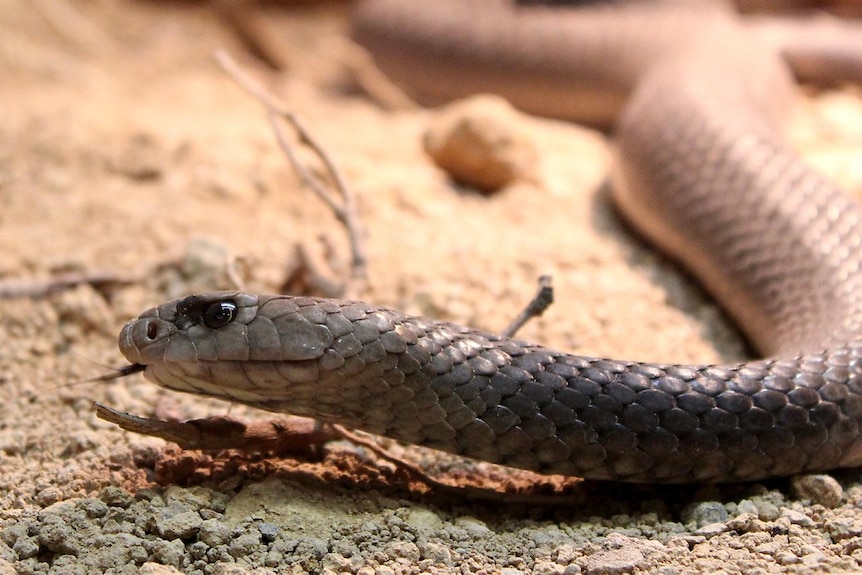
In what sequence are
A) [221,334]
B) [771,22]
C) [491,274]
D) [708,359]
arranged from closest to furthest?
[221,334] < [708,359] < [491,274] < [771,22]

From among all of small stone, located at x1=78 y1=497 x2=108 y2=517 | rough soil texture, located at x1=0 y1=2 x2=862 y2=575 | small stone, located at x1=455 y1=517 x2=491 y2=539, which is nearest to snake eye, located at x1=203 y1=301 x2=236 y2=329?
rough soil texture, located at x1=0 y1=2 x2=862 y2=575

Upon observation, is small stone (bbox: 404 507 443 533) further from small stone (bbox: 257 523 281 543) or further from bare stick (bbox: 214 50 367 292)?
bare stick (bbox: 214 50 367 292)

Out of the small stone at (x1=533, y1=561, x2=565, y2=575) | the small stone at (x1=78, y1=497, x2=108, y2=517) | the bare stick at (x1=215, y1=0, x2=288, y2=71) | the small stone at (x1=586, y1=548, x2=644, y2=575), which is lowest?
the bare stick at (x1=215, y1=0, x2=288, y2=71)

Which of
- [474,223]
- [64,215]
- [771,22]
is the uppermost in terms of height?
[771,22]

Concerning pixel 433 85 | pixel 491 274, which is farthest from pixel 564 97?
pixel 491 274

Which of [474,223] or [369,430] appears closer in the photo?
Answer: [369,430]

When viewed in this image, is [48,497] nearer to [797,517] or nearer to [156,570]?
[156,570]

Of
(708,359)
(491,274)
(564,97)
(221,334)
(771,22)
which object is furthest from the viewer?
(771,22)

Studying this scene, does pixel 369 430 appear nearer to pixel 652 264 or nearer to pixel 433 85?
pixel 652 264
